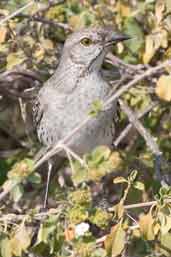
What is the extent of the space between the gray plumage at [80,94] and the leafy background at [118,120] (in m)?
0.18

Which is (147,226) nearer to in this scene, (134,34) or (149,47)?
(149,47)

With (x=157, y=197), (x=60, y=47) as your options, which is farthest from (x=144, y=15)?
(x=157, y=197)

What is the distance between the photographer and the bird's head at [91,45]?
17.1 feet

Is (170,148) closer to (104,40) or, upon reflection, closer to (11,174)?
(104,40)

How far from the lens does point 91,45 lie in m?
5.31

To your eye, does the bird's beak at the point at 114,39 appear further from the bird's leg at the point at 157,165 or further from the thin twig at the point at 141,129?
the bird's leg at the point at 157,165

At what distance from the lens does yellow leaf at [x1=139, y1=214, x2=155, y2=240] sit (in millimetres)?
3721

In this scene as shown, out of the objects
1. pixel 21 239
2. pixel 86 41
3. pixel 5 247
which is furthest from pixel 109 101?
pixel 86 41

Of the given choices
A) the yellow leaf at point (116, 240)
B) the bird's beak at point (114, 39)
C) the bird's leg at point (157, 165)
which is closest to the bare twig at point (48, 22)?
the bird's beak at point (114, 39)

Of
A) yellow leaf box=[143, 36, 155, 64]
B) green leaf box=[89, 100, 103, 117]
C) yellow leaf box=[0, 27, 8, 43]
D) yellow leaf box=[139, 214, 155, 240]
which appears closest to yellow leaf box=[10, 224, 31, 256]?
yellow leaf box=[139, 214, 155, 240]

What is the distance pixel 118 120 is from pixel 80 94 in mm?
570

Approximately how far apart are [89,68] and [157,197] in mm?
1597

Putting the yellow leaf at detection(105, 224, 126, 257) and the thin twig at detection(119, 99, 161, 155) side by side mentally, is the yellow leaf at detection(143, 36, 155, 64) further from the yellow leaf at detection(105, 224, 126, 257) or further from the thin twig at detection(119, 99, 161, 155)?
the yellow leaf at detection(105, 224, 126, 257)

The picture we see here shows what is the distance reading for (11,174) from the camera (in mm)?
3596
